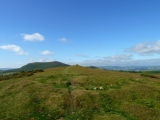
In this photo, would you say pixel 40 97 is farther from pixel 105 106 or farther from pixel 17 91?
pixel 105 106

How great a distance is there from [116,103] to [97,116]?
7.17 m

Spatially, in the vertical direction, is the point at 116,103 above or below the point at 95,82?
below

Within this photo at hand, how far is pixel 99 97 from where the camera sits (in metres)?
38.8

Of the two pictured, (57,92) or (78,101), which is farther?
(57,92)

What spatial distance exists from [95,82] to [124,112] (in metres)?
19.5

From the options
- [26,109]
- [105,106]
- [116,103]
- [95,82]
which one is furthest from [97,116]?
[95,82]

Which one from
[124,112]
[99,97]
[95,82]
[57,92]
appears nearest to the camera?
[124,112]

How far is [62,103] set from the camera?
36.6 metres

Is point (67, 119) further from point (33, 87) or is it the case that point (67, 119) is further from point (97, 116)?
point (33, 87)

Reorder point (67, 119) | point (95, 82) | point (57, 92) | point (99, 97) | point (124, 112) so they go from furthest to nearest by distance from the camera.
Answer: point (95, 82) < point (57, 92) < point (99, 97) < point (124, 112) < point (67, 119)

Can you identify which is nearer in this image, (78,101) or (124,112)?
(124,112)

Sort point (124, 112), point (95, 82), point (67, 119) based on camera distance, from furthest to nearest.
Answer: point (95, 82)
point (124, 112)
point (67, 119)

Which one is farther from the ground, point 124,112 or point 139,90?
point 139,90

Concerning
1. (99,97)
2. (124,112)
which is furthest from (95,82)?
(124,112)
